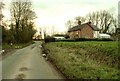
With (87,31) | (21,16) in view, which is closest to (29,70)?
(21,16)

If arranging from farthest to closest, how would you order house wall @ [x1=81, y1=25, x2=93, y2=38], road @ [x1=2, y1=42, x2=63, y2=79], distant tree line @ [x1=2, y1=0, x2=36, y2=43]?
house wall @ [x1=81, y1=25, x2=93, y2=38] < distant tree line @ [x1=2, y1=0, x2=36, y2=43] < road @ [x1=2, y1=42, x2=63, y2=79]

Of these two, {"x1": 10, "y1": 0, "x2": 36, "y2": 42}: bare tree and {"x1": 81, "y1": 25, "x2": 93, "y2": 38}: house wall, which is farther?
{"x1": 81, "y1": 25, "x2": 93, "y2": 38}: house wall

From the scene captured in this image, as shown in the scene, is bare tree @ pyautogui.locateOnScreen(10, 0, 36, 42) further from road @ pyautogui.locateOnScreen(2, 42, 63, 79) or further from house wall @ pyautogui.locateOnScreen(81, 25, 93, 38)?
road @ pyautogui.locateOnScreen(2, 42, 63, 79)

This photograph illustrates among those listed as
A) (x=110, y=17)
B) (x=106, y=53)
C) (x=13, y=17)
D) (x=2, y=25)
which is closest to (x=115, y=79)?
(x=106, y=53)

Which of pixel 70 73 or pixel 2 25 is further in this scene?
pixel 2 25

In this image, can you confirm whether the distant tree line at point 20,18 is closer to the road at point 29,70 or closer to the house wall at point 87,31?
the house wall at point 87,31

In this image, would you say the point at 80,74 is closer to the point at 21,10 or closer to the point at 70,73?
the point at 70,73

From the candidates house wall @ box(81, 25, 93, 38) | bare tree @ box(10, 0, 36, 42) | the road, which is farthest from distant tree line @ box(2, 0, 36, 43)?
the road

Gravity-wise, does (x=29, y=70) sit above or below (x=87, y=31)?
below

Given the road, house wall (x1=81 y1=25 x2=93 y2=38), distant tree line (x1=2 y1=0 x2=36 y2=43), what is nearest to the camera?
the road

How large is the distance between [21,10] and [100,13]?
Result: 4803 cm

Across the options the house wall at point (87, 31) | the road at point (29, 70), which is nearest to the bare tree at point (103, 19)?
the house wall at point (87, 31)

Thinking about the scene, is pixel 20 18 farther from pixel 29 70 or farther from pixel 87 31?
pixel 29 70

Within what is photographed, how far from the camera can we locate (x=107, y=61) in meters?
15.8
